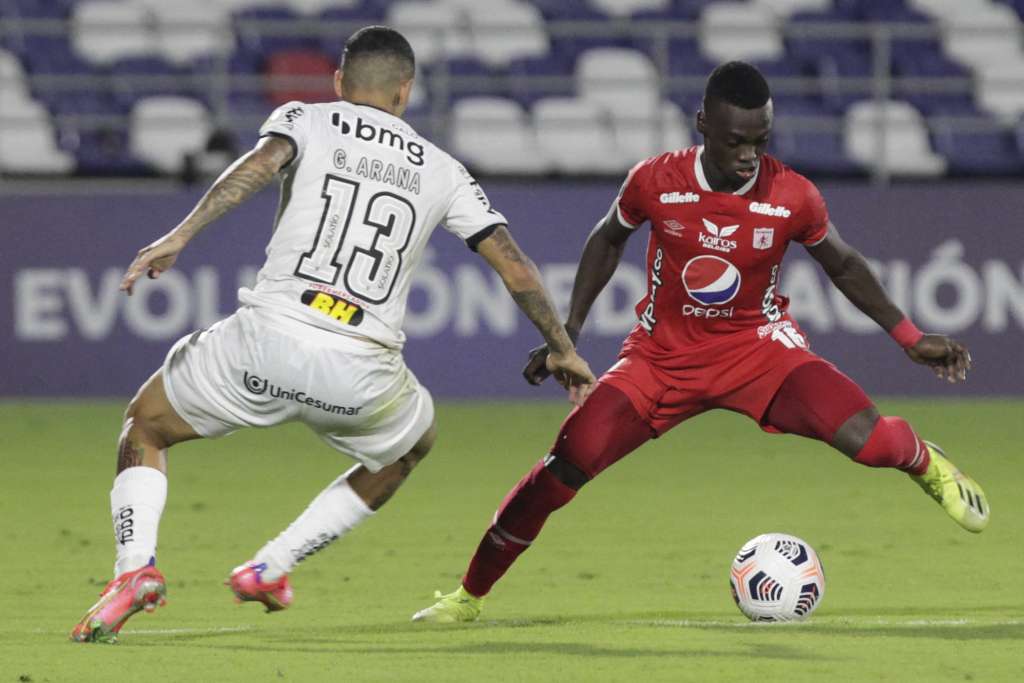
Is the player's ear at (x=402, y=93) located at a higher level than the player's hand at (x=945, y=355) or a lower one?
higher

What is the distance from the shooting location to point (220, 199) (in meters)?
6.44

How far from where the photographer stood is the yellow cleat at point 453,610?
7.36 metres

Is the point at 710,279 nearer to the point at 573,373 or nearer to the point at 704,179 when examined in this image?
the point at 704,179

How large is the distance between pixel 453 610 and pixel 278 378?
4.28 ft

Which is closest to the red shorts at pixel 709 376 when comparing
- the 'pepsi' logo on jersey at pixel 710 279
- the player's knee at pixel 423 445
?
→ the 'pepsi' logo on jersey at pixel 710 279

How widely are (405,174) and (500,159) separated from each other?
453 inches

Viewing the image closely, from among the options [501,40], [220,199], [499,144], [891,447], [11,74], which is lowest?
[499,144]

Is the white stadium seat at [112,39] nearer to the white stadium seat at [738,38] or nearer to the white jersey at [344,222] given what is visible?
the white stadium seat at [738,38]

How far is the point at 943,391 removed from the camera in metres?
17.1

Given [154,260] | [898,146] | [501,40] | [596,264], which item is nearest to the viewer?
[154,260]

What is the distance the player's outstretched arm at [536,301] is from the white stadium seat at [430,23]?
1243cm

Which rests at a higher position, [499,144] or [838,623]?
[838,623]

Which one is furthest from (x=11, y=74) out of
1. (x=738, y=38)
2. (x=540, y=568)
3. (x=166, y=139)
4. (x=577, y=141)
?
(x=540, y=568)

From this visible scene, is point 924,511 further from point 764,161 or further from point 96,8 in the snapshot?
point 96,8
